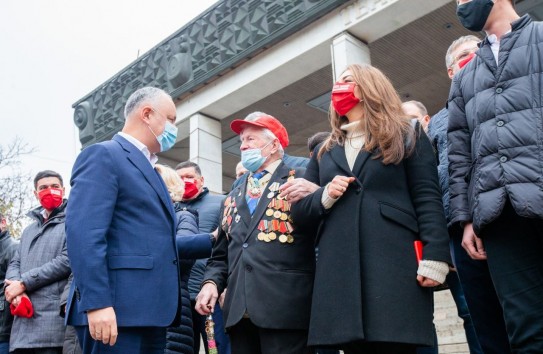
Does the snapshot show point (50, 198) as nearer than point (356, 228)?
No

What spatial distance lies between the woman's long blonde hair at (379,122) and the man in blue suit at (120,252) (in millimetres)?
978

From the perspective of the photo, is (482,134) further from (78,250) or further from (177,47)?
(177,47)

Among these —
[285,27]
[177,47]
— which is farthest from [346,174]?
[177,47]

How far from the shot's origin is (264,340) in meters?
2.95

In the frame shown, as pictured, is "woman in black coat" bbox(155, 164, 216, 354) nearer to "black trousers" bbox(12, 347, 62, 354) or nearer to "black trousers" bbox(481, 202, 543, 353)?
"black trousers" bbox(12, 347, 62, 354)

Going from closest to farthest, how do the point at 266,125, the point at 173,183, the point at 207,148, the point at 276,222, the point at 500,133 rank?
the point at 500,133, the point at 276,222, the point at 266,125, the point at 173,183, the point at 207,148

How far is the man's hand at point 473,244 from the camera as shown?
2.72 metres

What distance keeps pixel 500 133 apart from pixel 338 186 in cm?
77

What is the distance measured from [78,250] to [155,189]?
1.80 ft

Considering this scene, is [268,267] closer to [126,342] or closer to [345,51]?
[126,342]

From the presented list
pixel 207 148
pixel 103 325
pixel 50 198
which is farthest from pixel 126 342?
pixel 207 148

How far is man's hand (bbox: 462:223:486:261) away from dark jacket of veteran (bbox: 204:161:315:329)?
0.84 m

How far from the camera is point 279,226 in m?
3.22

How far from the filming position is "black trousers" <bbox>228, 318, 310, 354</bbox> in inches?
115
